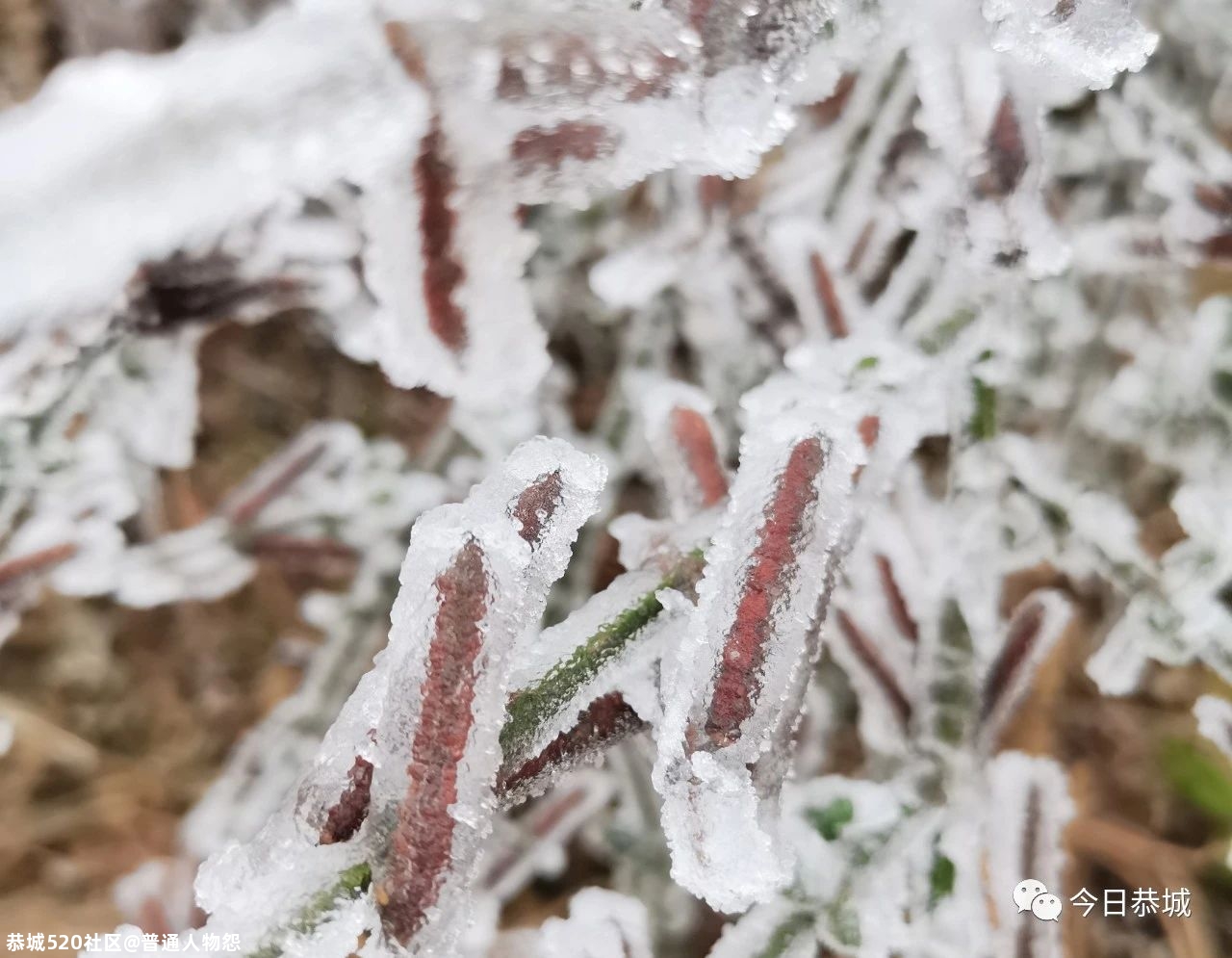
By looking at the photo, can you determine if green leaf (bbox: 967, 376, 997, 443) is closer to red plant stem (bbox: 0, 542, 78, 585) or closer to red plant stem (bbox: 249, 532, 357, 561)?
red plant stem (bbox: 249, 532, 357, 561)

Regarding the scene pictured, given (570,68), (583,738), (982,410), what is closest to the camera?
(570,68)

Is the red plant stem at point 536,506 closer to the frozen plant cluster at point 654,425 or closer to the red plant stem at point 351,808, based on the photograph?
the frozen plant cluster at point 654,425

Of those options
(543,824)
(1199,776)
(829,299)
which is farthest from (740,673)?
(1199,776)

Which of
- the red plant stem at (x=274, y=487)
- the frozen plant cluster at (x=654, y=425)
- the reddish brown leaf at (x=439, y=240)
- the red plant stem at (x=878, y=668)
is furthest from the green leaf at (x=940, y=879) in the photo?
the red plant stem at (x=274, y=487)

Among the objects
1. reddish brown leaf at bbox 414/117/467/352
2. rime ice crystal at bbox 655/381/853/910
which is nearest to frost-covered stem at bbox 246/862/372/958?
rime ice crystal at bbox 655/381/853/910

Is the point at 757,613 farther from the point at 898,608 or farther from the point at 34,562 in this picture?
the point at 34,562

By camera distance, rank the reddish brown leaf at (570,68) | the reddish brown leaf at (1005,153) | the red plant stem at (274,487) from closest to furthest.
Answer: the reddish brown leaf at (570,68) → the reddish brown leaf at (1005,153) → the red plant stem at (274,487)
